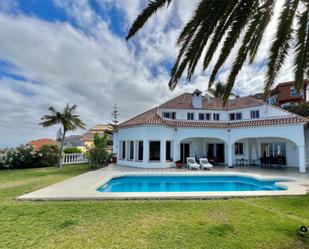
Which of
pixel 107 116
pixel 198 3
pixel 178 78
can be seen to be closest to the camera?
pixel 198 3

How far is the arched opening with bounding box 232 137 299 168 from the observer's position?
23234 mm

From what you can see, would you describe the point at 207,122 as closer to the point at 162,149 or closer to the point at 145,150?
the point at 162,149

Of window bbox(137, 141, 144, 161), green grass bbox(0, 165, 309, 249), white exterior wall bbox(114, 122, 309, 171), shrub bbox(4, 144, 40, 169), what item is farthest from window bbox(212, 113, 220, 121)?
shrub bbox(4, 144, 40, 169)

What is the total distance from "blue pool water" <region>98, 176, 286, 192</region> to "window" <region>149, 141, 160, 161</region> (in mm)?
5505

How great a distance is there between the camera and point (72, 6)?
28.6ft

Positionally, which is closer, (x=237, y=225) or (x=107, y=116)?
(x=237, y=225)

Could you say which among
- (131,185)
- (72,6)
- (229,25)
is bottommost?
(131,185)

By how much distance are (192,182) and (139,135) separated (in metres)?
8.89

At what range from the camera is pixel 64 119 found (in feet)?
73.9

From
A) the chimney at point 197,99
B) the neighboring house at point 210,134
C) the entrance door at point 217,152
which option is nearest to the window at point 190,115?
the neighboring house at point 210,134

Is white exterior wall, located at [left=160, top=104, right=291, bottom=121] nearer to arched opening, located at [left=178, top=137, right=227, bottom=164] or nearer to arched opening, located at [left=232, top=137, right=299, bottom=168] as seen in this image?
arched opening, located at [left=232, top=137, right=299, bottom=168]

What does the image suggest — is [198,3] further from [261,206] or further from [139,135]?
[139,135]

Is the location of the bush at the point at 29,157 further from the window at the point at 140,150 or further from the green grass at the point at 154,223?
the green grass at the point at 154,223

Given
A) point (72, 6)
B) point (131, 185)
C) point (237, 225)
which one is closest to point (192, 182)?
point (131, 185)
